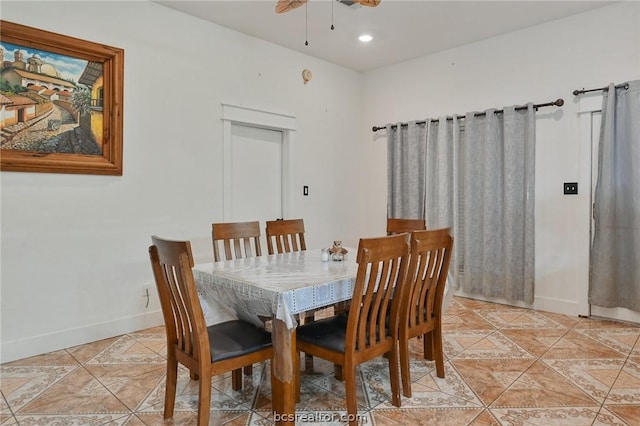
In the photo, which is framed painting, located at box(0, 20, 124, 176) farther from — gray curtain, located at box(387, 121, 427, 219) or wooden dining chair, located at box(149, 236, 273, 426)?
gray curtain, located at box(387, 121, 427, 219)

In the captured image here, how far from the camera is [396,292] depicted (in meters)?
2.16

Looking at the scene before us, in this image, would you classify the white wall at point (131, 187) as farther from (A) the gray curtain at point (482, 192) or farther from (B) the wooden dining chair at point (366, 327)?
(B) the wooden dining chair at point (366, 327)

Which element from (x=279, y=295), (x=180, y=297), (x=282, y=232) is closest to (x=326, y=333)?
(x=279, y=295)

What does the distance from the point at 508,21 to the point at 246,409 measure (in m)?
4.01

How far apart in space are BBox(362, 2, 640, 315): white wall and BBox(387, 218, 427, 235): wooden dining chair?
1.50 meters

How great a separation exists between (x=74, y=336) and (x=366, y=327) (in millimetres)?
2358

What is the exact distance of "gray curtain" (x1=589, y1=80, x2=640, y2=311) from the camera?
3.44 meters

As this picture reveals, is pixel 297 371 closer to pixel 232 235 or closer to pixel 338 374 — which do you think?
pixel 338 374

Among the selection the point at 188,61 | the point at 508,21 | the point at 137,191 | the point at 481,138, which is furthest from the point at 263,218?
the point at 508,21

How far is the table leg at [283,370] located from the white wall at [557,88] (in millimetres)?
3124

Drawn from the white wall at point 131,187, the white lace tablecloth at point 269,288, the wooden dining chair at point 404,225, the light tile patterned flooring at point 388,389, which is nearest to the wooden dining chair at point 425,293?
the light tile patterned flooring at point 388,389

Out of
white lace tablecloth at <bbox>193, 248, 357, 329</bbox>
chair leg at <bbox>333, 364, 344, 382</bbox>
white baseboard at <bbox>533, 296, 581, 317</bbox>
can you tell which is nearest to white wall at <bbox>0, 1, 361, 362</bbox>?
white lace tablecloth at <bbox>193, 248, 357, 329</bbox>

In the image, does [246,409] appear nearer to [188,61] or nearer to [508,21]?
[188,61]

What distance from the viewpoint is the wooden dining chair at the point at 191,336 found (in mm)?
1782
